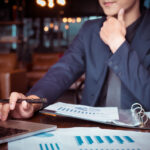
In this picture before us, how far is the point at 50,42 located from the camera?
10562 mm

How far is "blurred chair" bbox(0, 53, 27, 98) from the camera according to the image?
4043mm

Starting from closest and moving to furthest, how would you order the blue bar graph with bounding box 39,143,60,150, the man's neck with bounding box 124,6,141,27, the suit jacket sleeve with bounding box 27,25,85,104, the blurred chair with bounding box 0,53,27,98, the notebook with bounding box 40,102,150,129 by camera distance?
the blue bar graph with bounding box 39,143,60,150, the notebook with bounding box 40,102,150,129, the suit jacket sleeve with bounding box 27,25,85,104, the man's neck with bounding box 124,6,141,27, the blurred chair with bounding box 0,53,27,98

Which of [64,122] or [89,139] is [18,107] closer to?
[64,122]

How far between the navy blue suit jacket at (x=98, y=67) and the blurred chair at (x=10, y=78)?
2.23 meters

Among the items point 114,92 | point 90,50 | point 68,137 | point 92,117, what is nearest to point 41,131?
point 68,137

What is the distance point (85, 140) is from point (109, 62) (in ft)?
1.66

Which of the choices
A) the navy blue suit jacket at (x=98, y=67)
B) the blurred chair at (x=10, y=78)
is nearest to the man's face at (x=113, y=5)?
the navy blue suit jacket at (x=98, y=67)

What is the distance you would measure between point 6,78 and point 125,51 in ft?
10.9

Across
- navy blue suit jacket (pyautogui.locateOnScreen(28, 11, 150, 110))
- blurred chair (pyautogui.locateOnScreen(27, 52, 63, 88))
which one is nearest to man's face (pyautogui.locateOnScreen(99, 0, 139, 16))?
navy blue suit jacket (pyautogui.locateOnScreen(28, 11, 150, 110))

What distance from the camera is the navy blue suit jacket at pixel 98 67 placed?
1034 millimetres

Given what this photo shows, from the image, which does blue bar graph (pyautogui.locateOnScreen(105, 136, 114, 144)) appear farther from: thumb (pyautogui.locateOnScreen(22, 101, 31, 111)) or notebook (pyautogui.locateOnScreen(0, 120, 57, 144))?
thumb (pyautogui.locateOnScreen(22, 101, 31, 111))

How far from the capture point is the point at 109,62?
105 cm

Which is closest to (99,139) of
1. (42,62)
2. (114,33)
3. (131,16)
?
(114,33)

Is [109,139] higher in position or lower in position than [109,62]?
lower
